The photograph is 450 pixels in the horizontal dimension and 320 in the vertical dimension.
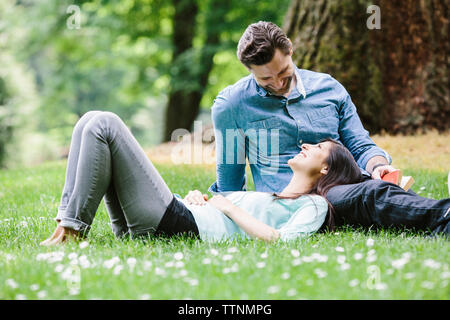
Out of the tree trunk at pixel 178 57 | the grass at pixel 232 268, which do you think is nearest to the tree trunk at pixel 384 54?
the grass at pixel 232 268

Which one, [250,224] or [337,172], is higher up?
[337,172]

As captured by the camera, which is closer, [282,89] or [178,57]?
[282,89]

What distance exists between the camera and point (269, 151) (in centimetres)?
416

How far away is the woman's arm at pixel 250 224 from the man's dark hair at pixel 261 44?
1.05 metres

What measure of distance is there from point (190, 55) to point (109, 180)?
422 inches

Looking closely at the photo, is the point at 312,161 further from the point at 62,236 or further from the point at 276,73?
the point at 62,236

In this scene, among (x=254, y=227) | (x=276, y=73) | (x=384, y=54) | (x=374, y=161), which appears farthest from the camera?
(x=384, y=54)

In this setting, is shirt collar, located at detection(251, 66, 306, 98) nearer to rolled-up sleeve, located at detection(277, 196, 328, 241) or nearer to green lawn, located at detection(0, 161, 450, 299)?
rolled-up sleeve, located at detection(277, 196, 328, 241)

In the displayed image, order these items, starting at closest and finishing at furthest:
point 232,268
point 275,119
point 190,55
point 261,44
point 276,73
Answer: point 232,268 → point 261,44 → point 276,73 → point 275,119 → point 190,55

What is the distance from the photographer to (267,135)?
413cm

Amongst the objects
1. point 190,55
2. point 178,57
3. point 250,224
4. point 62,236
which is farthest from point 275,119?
point 178,57

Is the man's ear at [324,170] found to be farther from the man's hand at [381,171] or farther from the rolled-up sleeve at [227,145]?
the rolled-up sleeve at [227,145]

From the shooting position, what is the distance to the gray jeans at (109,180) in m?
3.35
